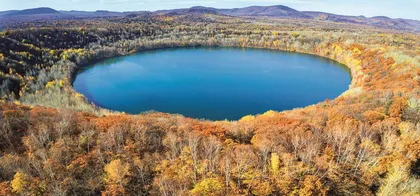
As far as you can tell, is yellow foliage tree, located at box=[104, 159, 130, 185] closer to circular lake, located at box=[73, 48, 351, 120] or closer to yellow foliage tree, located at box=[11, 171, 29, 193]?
yellow foliage tree, located at box=[11, 171, 29, 193]

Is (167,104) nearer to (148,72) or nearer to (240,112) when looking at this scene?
(240,112)

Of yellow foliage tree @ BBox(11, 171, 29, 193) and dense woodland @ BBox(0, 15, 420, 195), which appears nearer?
yellow foliage tree @ BBox(11, 171, 29, 193)

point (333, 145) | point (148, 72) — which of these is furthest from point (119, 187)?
point (148, 72)

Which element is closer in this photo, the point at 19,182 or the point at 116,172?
the point at 19,182

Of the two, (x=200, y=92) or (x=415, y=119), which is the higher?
(x=415, y=119)

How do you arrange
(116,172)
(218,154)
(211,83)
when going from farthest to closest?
(211,83), (218,154), (116,172)

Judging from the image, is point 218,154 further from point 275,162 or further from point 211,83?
point 211,83

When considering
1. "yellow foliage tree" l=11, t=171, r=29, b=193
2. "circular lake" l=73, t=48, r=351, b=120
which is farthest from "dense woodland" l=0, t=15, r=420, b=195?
"circular lake" l=73, t=48, r=351, b=120

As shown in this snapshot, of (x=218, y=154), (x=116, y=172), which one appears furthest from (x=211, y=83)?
(x=116, y=172)

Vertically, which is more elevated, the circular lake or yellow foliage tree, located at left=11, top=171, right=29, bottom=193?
yellow foliage tree, located at left=11, top=171, right=29, bottom=193
